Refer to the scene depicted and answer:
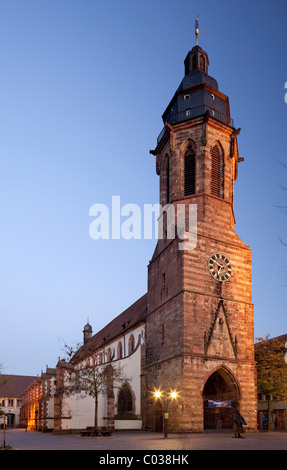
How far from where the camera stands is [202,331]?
32.5 m

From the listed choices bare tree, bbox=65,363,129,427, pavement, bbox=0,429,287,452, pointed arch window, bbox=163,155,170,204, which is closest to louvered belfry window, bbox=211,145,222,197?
pointed arch window, bbox=163,155,170,204

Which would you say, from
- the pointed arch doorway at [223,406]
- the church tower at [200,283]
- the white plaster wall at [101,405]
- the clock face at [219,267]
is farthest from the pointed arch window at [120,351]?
the clock face at [219,267]

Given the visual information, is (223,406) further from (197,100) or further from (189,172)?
(197,100)

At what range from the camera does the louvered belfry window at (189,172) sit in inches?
1479

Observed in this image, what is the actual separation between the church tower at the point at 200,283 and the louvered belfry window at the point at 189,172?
0.08 m

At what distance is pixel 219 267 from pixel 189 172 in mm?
8184

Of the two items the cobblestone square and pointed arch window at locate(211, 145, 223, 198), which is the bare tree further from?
pointed arch window at locate(211, 145, 223, 198)

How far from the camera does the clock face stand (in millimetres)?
34375

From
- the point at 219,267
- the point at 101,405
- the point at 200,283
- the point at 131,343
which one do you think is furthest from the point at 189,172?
the point at 101,405

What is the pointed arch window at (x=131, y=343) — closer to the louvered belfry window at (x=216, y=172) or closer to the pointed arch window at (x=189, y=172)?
the pointed arch window at (x=189, y=172)

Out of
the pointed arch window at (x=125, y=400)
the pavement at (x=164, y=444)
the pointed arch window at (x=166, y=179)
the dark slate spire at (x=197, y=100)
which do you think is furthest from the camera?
the pointed arch window at (x=125, y=400)

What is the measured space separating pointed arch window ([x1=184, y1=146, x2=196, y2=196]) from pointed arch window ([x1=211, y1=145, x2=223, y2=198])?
4.93 feet

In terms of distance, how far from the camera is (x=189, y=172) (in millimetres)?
38062

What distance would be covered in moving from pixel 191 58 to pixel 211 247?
1818cm
